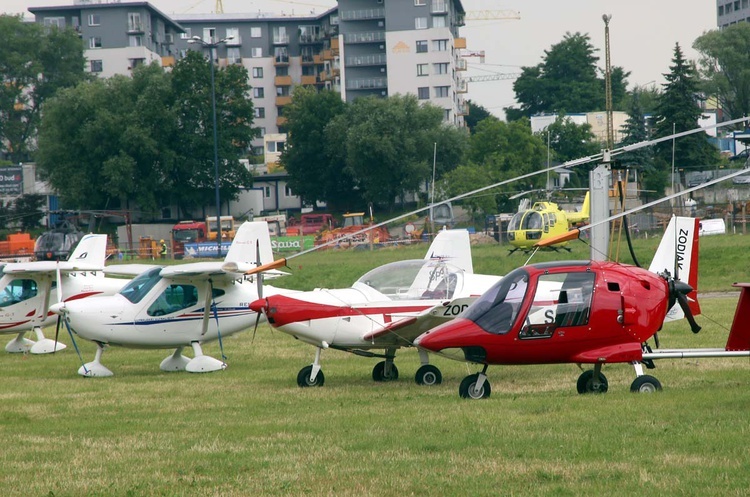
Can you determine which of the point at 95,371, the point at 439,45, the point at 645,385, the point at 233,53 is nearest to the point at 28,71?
the point at 233,53

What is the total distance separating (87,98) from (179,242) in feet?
64.7

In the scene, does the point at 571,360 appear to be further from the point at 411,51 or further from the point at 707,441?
the point at 411,51

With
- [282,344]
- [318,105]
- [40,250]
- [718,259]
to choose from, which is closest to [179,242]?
[40,250]

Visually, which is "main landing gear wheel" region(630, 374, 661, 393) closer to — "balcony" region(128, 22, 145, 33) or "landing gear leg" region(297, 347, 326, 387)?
"landing gear leg" region(297, 347, 326, 387)

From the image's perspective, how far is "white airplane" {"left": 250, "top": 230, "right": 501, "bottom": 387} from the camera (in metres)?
15.6

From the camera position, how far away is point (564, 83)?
411 ft

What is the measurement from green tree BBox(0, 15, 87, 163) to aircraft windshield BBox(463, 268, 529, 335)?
10289 cm

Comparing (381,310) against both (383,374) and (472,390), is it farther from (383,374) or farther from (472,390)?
(472,390)

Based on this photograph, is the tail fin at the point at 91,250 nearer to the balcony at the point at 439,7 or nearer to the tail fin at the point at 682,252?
the tail fin at the point at 682,252

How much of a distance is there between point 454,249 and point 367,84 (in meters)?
98.7

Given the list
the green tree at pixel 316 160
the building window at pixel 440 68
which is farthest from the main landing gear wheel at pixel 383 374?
the building window at pixel 440 68

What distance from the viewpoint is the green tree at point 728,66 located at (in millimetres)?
100500

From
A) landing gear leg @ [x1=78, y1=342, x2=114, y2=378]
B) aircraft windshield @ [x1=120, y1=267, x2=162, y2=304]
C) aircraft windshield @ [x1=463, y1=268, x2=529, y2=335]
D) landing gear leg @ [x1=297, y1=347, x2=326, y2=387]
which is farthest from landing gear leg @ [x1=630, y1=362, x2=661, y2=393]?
landing gear leg @ [x1=78, y1=342, x2=114, y2=378]

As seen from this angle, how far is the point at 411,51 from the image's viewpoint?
4390 inches
